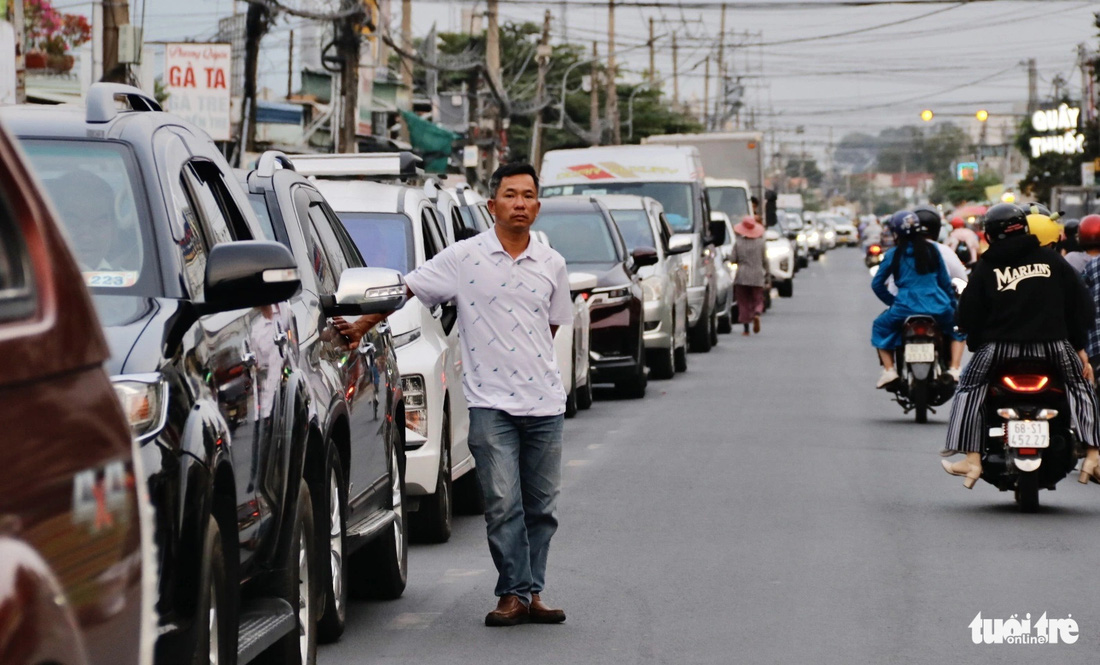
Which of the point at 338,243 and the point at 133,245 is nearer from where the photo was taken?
the point at 133,245

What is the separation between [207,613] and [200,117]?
82.1 feet

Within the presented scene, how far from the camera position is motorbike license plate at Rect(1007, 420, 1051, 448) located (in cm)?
1103

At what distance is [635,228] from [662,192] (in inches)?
190

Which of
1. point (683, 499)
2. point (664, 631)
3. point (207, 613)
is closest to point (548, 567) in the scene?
point (664, 631)

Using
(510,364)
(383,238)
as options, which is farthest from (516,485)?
(383,238)

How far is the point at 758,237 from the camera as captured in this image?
3022 centimetres

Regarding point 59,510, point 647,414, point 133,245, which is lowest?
point 647,414

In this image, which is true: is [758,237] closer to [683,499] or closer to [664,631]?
[683,499]

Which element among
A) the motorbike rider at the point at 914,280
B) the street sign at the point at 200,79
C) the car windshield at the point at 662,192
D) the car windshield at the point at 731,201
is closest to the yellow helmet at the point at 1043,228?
the motorbike rider at the point at 914,280

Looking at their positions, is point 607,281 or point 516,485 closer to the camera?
point 516,485

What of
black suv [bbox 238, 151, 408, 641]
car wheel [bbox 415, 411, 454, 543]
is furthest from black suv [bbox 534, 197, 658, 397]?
black suv [bbox 238, 151, 408, 641]

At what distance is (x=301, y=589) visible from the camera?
6527 millimetres

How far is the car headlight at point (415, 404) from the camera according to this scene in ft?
32.3

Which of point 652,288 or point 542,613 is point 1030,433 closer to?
point 542,613
